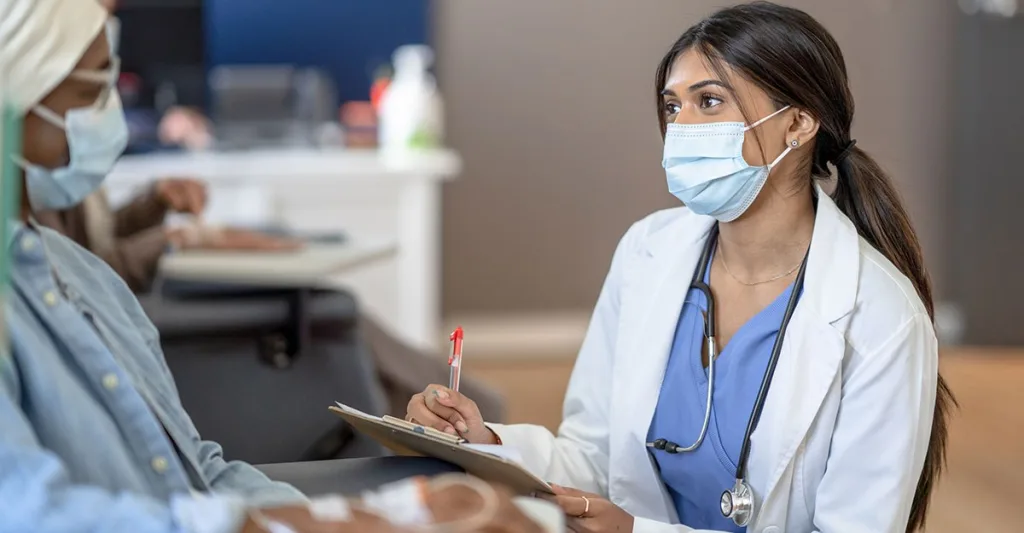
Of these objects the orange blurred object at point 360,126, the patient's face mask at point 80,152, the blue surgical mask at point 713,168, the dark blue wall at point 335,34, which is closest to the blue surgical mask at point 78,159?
the patient's face mask at point 80,152

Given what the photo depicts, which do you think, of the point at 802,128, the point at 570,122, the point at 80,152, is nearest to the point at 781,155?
the point at 802,128

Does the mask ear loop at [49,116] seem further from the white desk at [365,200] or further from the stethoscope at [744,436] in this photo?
the white desk at [365,200]

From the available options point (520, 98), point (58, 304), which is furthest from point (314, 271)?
point (520, 98)

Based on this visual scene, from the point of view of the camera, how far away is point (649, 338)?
145 centimetres

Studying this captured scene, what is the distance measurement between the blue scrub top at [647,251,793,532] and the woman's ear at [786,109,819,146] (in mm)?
176

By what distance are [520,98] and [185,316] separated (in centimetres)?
275

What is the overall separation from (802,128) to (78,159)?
79cm

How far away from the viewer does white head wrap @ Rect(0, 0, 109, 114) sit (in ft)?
3.14

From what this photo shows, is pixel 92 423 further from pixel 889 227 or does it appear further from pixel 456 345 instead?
pixel 889 227

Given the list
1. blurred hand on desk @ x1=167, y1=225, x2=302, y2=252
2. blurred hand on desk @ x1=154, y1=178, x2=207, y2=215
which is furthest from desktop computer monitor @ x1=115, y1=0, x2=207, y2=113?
blurred hand on desk @ x1=167, y1=225, x2=302, y2=252

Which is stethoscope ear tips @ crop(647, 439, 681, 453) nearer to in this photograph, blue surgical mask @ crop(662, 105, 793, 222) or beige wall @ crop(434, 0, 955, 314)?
blue surgical mask @ crop(662, 105, 793, 222)

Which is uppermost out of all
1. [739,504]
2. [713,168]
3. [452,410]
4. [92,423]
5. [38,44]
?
[38,44]

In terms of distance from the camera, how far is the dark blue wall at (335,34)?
4.46 meters

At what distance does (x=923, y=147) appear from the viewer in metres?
4.71
